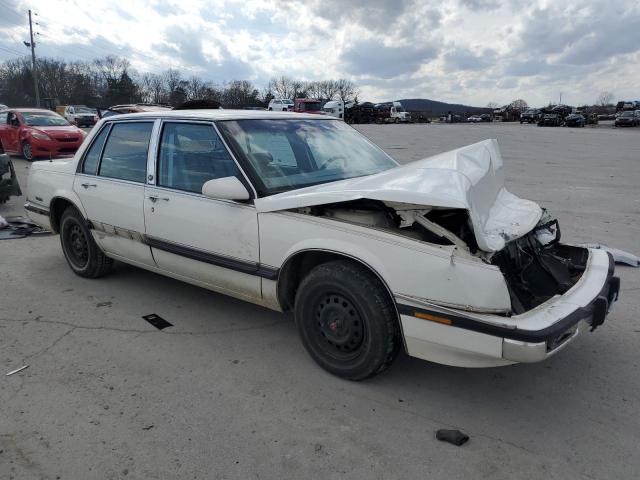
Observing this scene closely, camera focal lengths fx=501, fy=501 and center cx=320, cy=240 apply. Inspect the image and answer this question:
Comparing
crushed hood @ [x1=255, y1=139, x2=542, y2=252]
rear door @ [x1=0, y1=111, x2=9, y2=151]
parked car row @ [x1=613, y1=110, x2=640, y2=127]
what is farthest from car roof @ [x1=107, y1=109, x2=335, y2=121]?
parked car row @ [x1=613, y1=110, x2=640, y2=127]

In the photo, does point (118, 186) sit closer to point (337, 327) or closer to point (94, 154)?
point (94, 154)

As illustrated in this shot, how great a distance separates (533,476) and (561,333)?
2.23ft

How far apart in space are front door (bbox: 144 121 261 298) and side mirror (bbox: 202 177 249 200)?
109 millimetres

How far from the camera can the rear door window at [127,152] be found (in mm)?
4109

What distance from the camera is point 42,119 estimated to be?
14.5 metres

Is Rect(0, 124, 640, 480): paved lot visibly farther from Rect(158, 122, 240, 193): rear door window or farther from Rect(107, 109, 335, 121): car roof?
Rect(107, 109, 335, 121): car roof

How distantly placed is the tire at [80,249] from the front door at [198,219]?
1.05m

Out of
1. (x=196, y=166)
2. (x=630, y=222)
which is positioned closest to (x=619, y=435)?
(x=196, y=166)

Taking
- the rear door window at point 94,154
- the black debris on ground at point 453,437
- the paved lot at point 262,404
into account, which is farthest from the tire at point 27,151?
the black debris on ground at point 453,437

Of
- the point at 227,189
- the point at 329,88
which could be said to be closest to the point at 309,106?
the point at 227,189

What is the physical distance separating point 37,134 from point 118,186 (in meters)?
11.4

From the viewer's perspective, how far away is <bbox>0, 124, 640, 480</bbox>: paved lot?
2.38 m

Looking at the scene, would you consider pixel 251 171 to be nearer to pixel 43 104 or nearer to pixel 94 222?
pixel 94 222

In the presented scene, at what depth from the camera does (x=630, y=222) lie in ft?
22.7
